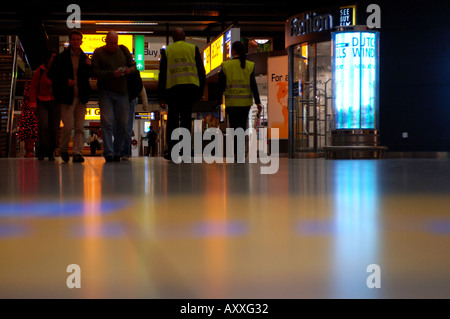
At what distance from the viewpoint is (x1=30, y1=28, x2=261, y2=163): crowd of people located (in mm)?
7223

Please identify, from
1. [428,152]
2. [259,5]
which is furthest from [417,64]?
[259,5]

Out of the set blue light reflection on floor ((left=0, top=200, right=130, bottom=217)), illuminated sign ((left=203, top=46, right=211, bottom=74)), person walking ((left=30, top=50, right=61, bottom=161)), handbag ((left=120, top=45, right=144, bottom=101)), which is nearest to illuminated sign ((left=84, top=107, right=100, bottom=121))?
illuminated sign ((left=203, top=46, right=211, bottom=74))

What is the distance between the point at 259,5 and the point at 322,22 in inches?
213

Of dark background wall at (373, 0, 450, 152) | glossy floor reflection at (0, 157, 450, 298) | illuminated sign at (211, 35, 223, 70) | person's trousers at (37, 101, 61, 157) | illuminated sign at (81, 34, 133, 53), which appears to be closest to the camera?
glossy floor reflection at (0, 157, 450, 298)

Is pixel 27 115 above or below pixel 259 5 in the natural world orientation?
below

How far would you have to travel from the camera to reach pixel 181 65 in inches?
283

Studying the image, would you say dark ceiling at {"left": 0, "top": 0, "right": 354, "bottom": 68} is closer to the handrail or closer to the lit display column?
the handrail

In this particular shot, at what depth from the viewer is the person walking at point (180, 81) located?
7.18 meters

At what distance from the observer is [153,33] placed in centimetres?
2134

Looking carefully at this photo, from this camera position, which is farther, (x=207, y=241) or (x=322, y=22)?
(x=322, y=22)

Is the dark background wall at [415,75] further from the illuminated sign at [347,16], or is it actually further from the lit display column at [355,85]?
the lit display column at [355,85]

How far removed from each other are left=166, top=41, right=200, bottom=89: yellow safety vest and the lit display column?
434 cm
